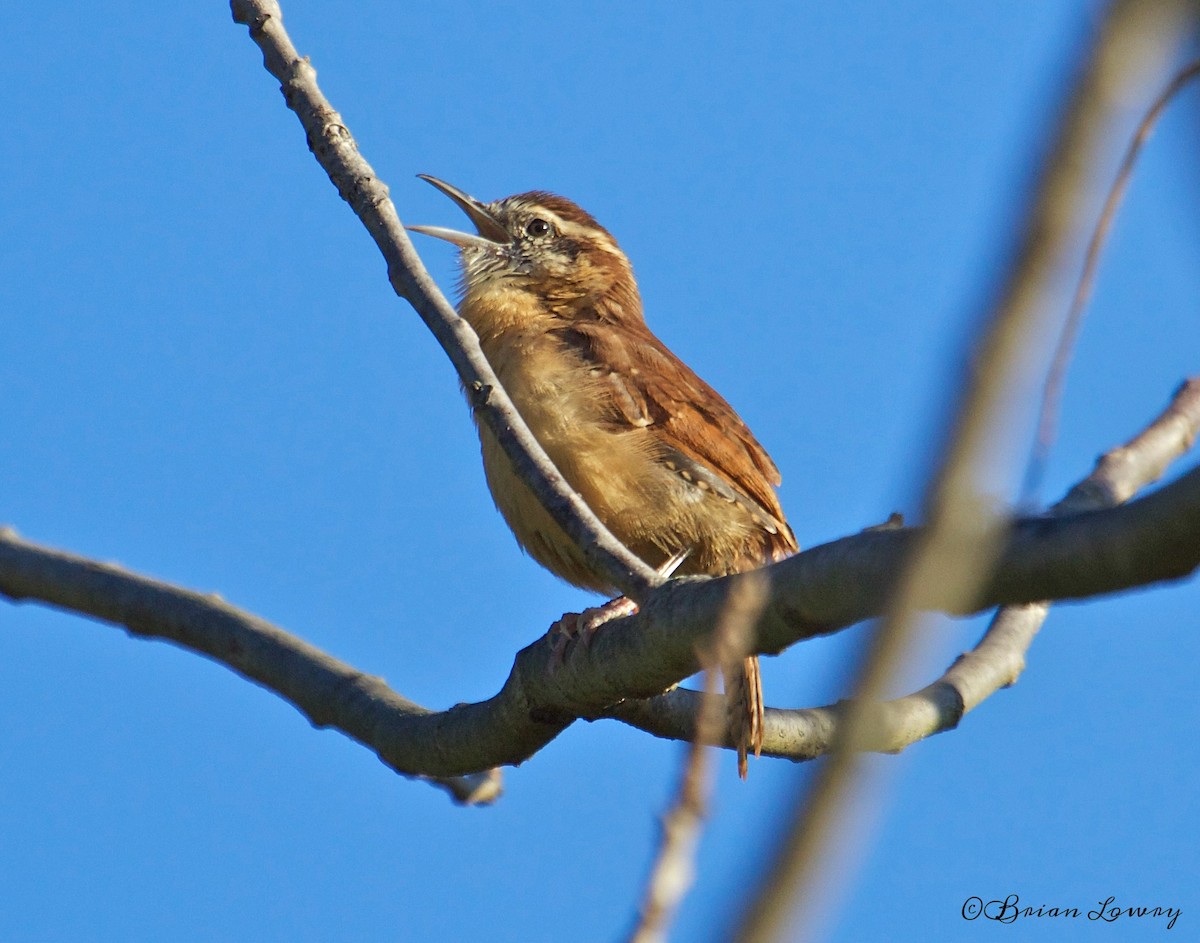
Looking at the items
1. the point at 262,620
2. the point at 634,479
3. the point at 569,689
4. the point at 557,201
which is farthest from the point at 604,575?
the point at 557,201

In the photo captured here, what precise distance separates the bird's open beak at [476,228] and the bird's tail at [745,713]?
338cm

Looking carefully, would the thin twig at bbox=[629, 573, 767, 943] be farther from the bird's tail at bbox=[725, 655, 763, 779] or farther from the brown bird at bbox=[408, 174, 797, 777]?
the brown bird at bbox=[408, 174, 797, 777]

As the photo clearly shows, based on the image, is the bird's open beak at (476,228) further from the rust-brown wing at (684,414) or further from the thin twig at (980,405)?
the thin twig at (980,405)

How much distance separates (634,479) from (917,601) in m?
4.37

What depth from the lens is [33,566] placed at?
568 cm

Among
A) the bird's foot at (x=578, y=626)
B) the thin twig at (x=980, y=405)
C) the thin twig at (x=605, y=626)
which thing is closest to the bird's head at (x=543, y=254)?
the thin twig at (x=605, y=626)

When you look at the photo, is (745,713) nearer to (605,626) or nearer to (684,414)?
(605,626)

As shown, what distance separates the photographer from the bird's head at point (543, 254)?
23.1 ft

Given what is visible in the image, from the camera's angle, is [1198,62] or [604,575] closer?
[1198,62]

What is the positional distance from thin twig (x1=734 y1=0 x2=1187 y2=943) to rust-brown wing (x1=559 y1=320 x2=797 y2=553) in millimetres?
4461

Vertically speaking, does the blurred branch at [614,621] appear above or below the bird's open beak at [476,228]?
Answer: below

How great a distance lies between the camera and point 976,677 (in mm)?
5258

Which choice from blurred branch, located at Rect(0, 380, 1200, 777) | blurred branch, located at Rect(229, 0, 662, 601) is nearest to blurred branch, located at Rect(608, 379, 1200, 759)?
blurred branch, located at Rect(0, 380, 1200, 777)

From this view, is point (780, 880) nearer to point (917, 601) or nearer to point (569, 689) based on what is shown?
point (917, 601)
